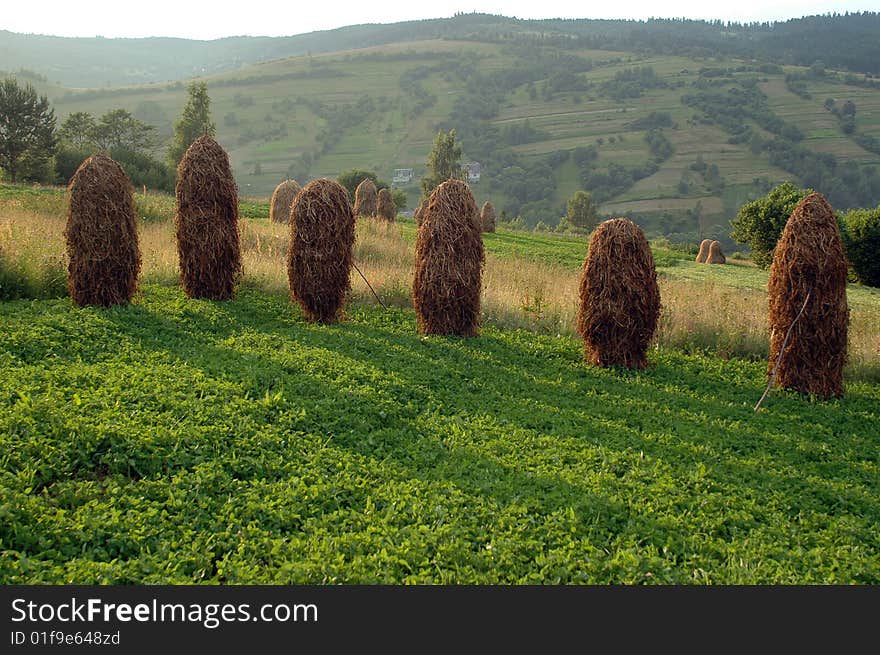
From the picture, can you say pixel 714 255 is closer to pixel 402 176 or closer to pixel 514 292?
pixel 514 292

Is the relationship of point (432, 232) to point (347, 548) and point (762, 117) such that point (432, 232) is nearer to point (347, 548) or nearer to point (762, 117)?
point (347, 548)

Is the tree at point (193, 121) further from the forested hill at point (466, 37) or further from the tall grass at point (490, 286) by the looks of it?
the forested hill at point (466, 37)

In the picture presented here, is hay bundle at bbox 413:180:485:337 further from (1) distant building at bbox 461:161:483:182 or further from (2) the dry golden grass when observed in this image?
(1) distant building at bbox 461:161:483:182

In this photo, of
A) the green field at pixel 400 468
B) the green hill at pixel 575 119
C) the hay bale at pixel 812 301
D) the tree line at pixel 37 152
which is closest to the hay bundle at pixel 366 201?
the tree line at pixel 37 152

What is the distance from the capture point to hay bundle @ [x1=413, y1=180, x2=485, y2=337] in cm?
1018

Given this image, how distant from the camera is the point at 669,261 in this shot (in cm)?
2728

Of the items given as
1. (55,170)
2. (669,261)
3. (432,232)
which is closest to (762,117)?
(669,261)

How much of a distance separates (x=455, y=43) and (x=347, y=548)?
6061 inches

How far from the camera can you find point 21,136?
32688 mm

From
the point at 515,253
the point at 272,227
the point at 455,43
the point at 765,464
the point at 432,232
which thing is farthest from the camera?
the point at 455,43

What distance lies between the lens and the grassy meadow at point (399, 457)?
433cm

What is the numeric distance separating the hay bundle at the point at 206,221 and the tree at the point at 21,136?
26820mm

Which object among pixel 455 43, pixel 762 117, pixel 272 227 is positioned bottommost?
pixel 272 227

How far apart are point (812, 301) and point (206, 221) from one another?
957cm
